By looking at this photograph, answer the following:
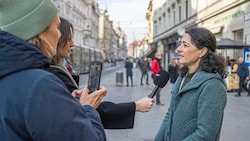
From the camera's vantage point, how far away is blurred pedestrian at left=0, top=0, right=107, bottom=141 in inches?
39.3

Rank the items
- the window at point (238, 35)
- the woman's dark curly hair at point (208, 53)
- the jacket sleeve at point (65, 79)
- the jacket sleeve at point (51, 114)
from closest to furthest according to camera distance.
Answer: the jacket sleeve at point (51, 114) < the jacket sleeve at point (65, 79) < the woman's dark curly hair at point (208, 53) < the window at point (238, 35)

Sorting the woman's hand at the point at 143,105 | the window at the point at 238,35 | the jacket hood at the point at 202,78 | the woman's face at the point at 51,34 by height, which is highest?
the window at the point at 238,35

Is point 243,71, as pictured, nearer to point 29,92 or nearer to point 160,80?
point 160,80

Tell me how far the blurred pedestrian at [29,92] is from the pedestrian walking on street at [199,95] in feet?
3.57

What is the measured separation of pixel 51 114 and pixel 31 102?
78 mm

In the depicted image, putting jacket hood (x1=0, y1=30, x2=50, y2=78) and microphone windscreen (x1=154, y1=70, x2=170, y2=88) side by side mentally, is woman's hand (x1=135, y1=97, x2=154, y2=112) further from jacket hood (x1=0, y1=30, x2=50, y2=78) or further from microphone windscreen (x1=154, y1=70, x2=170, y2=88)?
jacket hood (x1=0, y1=30, x2=50, y2=78)

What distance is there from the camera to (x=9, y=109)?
3.35ft

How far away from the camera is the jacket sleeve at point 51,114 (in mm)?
993

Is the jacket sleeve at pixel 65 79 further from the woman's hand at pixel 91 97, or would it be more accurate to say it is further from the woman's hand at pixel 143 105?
the woman's hand at pixel 143 105

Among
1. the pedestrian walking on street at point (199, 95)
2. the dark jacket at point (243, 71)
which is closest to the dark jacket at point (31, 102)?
the pedestrian walking on street at point (199, 95)

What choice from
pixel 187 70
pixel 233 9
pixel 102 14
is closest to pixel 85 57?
pixel 233 9

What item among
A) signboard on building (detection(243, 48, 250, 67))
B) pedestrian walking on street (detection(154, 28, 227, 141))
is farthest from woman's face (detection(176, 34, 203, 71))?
signboard on building (detection(243, 48, 250, 67))

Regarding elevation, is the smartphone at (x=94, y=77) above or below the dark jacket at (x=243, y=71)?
above

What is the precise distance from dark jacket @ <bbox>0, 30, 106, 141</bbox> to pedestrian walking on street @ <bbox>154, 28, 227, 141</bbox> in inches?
46.2
